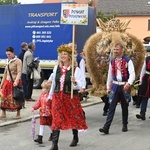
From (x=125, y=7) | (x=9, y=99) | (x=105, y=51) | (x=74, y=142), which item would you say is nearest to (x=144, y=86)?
(x=105, y=51)

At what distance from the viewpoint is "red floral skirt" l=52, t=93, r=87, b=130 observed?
288 inches

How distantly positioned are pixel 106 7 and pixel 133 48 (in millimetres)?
47047

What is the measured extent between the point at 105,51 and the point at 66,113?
262 centimetres

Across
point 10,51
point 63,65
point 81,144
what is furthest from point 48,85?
point 10,51

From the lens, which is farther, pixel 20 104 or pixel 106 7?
pixel 106 7

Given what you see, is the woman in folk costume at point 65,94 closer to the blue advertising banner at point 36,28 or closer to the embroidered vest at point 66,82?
the embroidered vest at point 66,82

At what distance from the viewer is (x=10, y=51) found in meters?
9.95

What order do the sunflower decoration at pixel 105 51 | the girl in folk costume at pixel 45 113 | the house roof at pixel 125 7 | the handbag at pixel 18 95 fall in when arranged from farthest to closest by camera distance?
the house roof at pixel 125 7
the handbag at pixel 18 95
the sunflower decoration at pixel 105 51
the girl in folk costume at pixel 45 113

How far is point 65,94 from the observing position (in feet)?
24.3

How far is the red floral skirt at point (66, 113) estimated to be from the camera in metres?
7.30

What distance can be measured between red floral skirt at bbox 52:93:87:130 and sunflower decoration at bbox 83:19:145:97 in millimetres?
2284

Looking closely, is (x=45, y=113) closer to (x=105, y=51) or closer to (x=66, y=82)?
(x=66, y=82)

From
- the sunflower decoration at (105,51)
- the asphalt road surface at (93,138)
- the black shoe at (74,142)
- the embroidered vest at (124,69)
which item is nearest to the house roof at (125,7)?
the sunflower decoration at (105,51)

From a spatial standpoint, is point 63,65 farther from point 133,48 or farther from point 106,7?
point 106,7
